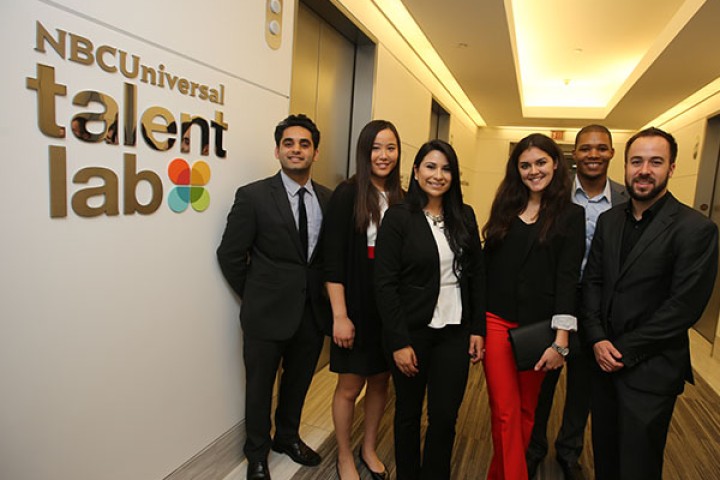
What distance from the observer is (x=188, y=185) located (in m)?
2.13

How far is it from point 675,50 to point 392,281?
174 inches

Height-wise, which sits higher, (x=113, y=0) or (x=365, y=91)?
(x=365, y=91)

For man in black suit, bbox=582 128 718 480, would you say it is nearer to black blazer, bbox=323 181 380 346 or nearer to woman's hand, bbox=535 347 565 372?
woman's hand, bbox=535 347 565 372

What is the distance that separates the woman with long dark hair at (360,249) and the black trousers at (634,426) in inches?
41.9

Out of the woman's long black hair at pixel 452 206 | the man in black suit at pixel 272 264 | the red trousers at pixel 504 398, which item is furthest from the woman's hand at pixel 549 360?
the man in black suit at pixel 272 264

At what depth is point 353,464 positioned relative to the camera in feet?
8.25

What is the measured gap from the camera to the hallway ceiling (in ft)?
14.0

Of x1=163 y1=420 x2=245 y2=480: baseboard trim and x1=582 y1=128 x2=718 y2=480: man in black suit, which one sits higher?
x1=582 y1=128 x2=718 y2=480: man in black suit

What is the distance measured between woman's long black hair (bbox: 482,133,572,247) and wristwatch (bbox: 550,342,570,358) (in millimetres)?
470

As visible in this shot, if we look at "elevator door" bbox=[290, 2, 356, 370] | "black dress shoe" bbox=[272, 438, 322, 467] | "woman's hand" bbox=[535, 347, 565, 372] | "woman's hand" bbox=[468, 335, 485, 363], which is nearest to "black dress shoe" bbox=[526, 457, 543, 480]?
"woman's hand" bbox=[535, 347, 565, 372]

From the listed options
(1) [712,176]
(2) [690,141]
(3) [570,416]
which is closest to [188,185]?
(3) [570,416]

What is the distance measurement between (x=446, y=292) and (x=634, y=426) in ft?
3.19

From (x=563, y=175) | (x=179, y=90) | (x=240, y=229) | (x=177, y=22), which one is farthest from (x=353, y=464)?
(x=177, y=22)

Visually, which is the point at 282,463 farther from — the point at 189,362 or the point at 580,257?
the point at 580,257
